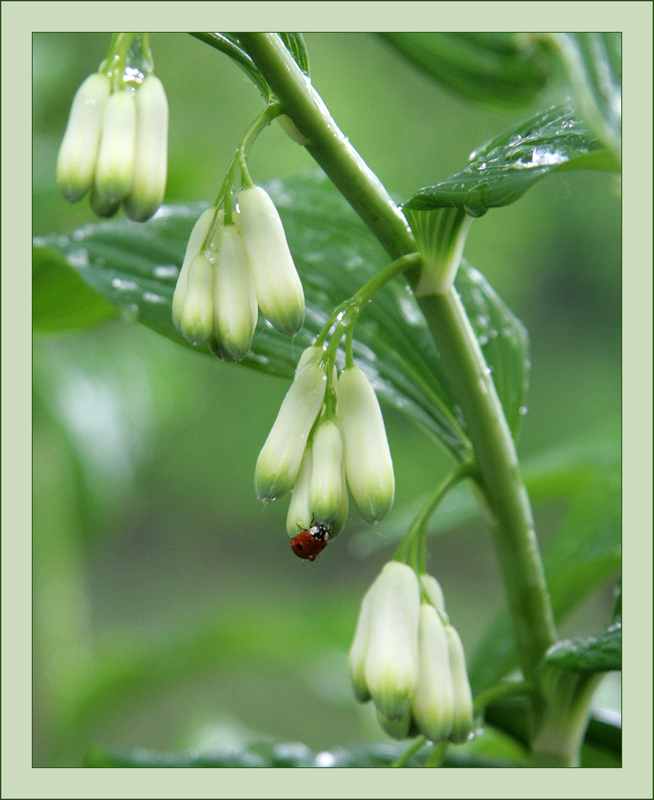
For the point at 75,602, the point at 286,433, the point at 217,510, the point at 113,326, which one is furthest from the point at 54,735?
the point at 217,510

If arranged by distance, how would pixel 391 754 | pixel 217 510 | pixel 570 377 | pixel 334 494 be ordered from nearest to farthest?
1. pixel 334 494
2. pixel 391 754
3. pixel 570 377
4. pixel 217 510

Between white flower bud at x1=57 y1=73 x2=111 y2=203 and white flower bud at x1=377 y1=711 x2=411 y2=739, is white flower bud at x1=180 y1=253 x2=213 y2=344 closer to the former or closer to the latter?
white flower bud at x1=57 y1=73 x2=111 y2=203

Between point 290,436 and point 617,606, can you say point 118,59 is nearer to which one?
point 290,436

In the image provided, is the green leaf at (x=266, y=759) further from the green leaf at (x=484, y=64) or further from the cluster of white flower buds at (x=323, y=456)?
the green leaf at (x=484, y=64)

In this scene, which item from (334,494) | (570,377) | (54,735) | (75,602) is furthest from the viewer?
(570,377)

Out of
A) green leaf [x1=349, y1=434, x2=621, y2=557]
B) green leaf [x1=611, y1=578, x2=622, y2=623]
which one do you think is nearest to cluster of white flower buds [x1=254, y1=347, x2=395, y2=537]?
green leaf [x1=611, y1=578, x2=622, y2=623]

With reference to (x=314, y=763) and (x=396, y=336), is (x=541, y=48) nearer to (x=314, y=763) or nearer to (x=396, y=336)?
(x=396, y=336)
